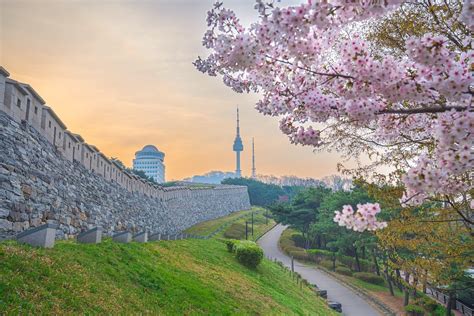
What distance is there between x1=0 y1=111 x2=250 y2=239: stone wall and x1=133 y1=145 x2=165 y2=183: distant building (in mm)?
164346

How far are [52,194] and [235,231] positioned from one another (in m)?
35.4

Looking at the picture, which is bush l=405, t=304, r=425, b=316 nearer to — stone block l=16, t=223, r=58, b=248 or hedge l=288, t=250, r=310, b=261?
hedge l=288, t=250, r=310, b=261

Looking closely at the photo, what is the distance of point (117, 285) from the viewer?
8688 mm

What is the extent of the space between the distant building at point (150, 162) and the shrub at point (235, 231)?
14080 cm

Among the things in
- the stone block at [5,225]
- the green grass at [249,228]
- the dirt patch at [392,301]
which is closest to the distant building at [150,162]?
the green grass at [249,228]

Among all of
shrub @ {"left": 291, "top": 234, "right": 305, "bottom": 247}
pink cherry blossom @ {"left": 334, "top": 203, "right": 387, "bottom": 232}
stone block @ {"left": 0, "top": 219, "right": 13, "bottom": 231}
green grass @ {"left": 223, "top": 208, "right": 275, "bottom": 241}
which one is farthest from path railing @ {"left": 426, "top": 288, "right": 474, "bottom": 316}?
stone block @ {"left": 0, "top": 219, "right": 13, "bottom": 231}

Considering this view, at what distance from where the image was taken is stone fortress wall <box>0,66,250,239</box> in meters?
9.84

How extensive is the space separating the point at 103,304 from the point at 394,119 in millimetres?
6047

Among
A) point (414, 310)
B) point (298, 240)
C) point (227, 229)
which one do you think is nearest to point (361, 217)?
point (414, 310)

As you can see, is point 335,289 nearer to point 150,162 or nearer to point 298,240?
point 298,240

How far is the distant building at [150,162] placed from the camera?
187 m

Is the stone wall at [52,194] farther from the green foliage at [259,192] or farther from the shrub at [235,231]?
the green foliage at [259,192]

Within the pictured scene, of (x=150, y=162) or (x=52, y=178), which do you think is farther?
(x=150, y=162)

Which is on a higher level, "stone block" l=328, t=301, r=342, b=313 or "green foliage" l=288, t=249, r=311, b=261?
"green foliage" l=288, t=249, r=311, b=261
